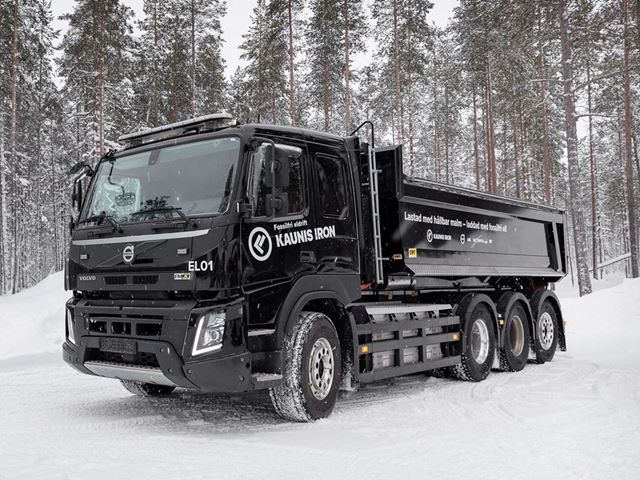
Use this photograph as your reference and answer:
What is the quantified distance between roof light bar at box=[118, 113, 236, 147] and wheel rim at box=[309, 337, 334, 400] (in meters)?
2.44

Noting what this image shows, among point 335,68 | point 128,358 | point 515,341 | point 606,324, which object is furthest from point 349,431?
point 335,68

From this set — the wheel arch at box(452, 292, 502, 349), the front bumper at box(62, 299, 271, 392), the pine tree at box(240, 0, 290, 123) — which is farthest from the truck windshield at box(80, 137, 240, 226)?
the pine tree at box(240, 0, 290, 123)

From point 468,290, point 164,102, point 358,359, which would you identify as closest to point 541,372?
point 468,290

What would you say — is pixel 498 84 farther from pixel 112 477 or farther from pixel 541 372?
pixel 112 477

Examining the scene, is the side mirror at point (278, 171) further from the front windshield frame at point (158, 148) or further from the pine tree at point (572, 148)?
the pine tree at point (572, 148)

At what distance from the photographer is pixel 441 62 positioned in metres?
38.7

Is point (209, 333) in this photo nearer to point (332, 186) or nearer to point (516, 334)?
point (332, 186)

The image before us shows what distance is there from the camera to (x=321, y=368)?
619 centimetres

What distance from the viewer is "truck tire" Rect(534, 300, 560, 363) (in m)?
10.7

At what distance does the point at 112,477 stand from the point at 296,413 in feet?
6.99

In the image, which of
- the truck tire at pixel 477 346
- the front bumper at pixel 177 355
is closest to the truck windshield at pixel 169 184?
the front bumper at pixel 177 355

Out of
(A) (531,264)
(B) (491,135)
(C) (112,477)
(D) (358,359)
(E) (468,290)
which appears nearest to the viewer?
(C) (112,477)

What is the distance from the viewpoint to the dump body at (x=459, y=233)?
7.40 m

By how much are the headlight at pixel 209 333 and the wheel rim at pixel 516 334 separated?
256 inches
